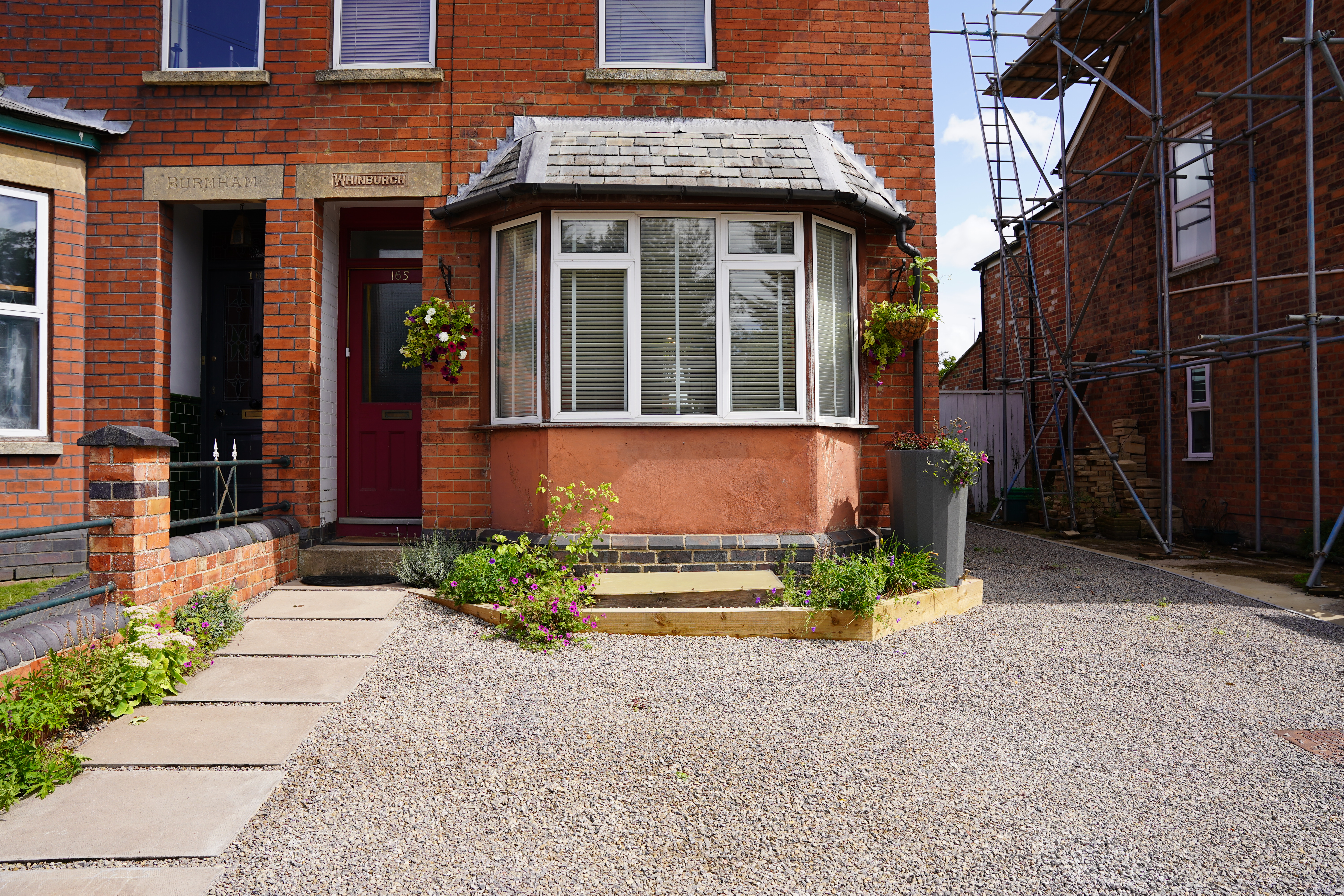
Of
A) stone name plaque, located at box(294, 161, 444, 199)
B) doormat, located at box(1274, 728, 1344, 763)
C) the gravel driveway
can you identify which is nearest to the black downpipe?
the gravel driveway

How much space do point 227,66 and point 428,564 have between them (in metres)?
4.78

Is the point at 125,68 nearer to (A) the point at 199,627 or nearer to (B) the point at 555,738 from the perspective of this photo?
(A) the point at 199,627

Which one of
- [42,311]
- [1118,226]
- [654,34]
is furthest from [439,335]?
[1118,226]

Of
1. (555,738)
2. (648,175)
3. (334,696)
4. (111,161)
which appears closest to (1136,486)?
Result: (648,175)

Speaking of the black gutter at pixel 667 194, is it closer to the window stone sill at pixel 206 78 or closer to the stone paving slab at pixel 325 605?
the window stone sill at pixel 206 78

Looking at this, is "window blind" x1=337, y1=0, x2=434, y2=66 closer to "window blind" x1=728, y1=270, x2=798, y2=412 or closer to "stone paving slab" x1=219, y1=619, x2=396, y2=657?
"window blind" x1=728, y1=270, x2=798, y2=412

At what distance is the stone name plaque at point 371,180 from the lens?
6.24 m

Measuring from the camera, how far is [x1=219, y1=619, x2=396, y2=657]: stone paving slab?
4438 millimetres

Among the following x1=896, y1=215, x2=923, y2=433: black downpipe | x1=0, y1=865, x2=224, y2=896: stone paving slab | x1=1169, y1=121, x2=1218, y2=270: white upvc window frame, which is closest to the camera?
x1=0, y1=865, x2=224, y2=896: stone paving slab

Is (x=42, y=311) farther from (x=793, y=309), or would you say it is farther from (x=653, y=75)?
(x=793, y=309)

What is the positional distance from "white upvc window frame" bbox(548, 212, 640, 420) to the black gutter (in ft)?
0.85

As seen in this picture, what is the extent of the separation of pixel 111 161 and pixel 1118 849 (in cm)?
825

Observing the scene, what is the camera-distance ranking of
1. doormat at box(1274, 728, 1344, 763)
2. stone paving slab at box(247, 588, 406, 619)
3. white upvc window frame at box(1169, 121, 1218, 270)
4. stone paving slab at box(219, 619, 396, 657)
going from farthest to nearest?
white upvc window frame at box(1169, 121, 1218, 270), stone paving slab at box(247, 588, 406, 619), stone paving slab at box(219, 619, 396, 657), doormat at box(1274, 728, 1344, 763)

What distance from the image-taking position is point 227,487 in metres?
5.22
